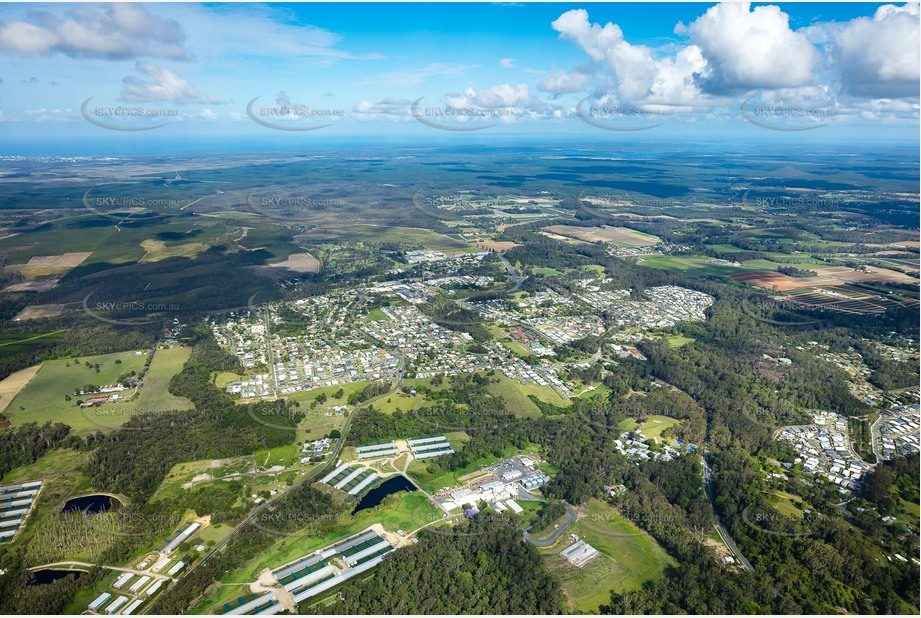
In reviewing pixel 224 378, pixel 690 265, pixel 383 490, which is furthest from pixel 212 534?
pixel 690 265

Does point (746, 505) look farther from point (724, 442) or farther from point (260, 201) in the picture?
point (260, 201)

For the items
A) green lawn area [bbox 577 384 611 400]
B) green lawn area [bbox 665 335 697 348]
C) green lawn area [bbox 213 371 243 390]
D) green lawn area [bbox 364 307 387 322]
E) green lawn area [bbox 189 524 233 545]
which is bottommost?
green lawn area [bbox 364 307 387 322]

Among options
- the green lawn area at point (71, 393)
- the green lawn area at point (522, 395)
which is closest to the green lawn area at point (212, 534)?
the green lawn area at point (71, 393)

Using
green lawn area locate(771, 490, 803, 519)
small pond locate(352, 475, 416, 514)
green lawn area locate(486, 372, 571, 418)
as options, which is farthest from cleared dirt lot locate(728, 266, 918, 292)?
small pond locate(352, 475, 416, 514)

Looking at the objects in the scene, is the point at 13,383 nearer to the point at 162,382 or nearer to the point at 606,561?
the point at 162,382

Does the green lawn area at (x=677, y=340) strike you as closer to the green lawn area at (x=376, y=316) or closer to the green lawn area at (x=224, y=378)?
the green lawn area at (x=376, y=316)

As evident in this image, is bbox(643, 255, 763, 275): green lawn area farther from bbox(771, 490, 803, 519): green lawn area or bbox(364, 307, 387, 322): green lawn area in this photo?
bbox(771, 490, 803, 519): green lawn area
